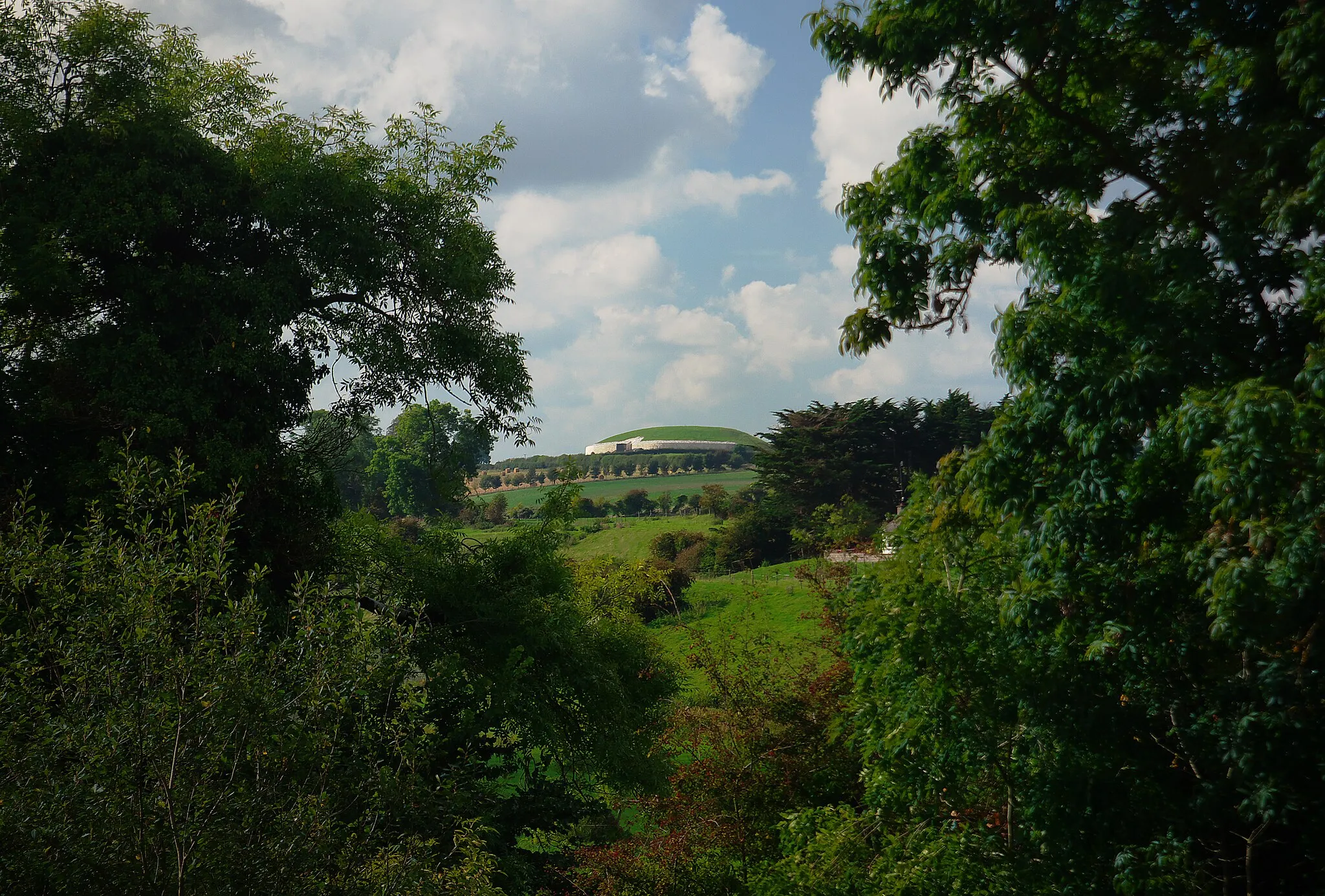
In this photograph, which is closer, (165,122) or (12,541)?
(12,541)

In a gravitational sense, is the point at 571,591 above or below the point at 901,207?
below

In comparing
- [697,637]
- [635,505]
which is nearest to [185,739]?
[697,637]

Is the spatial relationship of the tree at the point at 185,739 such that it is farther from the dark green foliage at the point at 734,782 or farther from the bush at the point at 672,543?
the bush at the point at 672,543

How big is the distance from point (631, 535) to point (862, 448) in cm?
1710

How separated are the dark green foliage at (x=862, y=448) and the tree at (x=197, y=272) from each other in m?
37.1

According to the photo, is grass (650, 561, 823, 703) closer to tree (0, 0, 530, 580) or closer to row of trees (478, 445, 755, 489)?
tree (0, 0, 530, 580)

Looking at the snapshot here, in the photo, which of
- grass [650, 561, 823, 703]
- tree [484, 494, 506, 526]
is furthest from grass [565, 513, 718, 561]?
grass [650, 561, 823, 703]

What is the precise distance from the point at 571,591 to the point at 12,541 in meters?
14.0

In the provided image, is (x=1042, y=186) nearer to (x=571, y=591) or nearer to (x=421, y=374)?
(x=421, y=374)

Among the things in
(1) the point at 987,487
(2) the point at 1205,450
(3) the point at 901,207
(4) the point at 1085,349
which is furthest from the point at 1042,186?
(2) the point at 1205,450

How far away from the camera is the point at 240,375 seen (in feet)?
44.2

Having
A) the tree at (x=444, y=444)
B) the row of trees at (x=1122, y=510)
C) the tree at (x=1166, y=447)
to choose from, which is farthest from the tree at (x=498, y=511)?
the tree at (x=1166, y=447)

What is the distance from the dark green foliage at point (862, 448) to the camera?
51.3m

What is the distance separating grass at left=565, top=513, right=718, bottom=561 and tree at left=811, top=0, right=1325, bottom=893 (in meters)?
43.3
